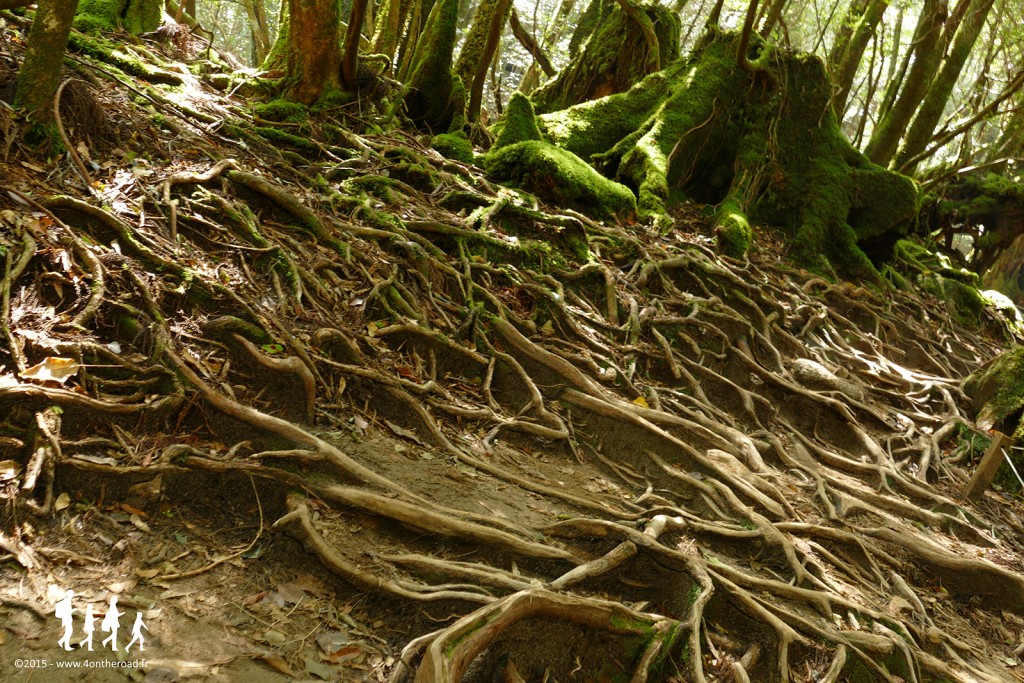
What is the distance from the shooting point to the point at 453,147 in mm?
7484

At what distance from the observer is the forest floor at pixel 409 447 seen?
2.63m

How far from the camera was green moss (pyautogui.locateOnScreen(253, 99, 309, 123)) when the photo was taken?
652cm

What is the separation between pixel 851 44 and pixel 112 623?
47.0 feet

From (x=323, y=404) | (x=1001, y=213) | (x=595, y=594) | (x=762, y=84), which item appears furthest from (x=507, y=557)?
(x=1001, y=213)

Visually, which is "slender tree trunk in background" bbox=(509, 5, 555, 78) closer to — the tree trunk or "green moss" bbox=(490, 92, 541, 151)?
"green moss" bbox=(490, 92, 541, 151)

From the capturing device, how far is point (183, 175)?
177 inches

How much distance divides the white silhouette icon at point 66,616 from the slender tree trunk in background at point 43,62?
2933 millimetres

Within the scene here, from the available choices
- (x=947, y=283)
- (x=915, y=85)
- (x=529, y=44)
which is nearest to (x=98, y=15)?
(x=529, y=44)

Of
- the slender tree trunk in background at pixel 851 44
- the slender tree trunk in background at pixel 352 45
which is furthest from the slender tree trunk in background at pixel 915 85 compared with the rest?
the slender tree trunk in background at pixel 352 45

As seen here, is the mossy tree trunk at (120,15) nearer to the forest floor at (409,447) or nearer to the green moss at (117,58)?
the green moss at (117,58)

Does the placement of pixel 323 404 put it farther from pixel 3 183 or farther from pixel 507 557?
pixel 3 183

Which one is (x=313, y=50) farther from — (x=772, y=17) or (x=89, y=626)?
(x=772, y=17)

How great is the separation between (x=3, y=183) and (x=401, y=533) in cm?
257

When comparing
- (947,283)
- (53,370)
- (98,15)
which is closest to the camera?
(53,370)
